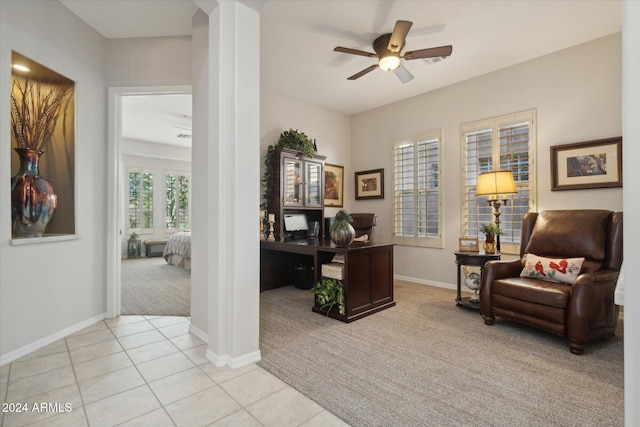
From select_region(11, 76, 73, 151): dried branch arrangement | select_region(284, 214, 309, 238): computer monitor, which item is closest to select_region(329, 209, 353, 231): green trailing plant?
select_region(284, 214, 309, 238): computer monitor

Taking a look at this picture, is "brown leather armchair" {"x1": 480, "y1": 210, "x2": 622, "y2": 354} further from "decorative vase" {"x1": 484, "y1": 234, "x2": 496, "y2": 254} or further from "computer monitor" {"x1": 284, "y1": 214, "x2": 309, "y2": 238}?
"computer monitor" {"x1": 284, "y1": 214, "x2": 309, "y2": 238}

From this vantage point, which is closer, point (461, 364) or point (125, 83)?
point (461, 364)

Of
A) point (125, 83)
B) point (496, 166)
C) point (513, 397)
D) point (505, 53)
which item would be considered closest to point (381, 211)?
point (496, 166)

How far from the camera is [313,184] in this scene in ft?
15.5

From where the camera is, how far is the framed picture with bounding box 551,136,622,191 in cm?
314

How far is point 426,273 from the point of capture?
4.67 metres

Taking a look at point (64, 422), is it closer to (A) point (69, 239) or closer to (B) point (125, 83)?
(A) point (69, 239)

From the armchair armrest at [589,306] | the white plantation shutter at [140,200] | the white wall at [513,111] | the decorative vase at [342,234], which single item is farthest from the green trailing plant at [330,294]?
the white plantation shutter at [140,200]

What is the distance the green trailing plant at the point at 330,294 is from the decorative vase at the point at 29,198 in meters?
2.59

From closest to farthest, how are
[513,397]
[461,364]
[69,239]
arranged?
[513,397] < [461,364] < [69,239]

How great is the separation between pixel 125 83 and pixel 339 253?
286 cm

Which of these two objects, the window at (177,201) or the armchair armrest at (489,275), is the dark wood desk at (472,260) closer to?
the armchair armrest at (489,275)

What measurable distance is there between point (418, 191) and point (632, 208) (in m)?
4.05

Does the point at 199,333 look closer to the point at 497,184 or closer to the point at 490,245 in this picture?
the point at 490,245
